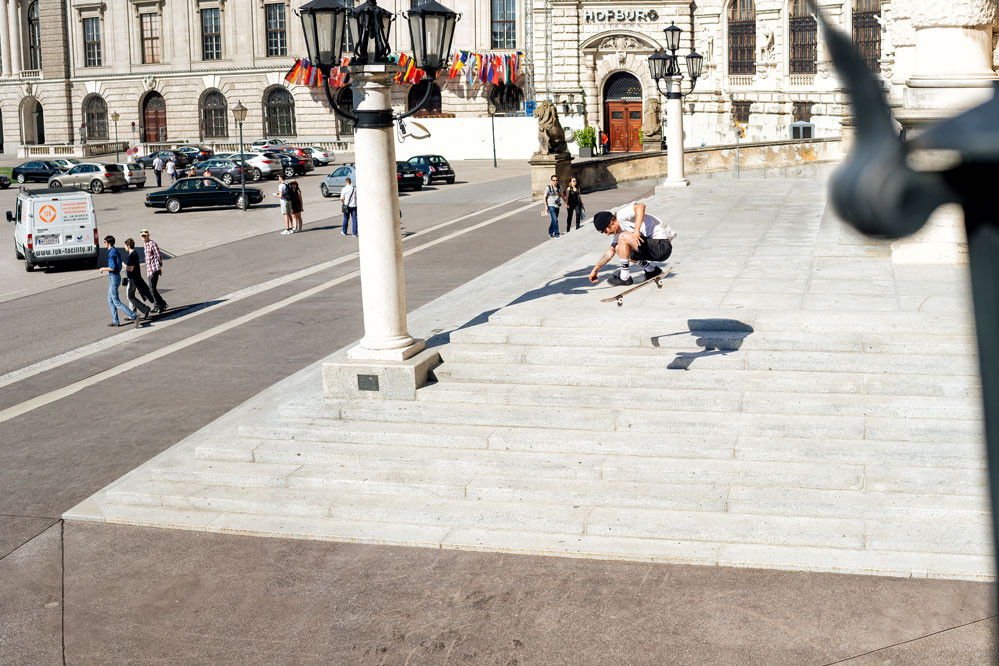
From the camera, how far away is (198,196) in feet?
141

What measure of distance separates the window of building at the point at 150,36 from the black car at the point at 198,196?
41648 mm

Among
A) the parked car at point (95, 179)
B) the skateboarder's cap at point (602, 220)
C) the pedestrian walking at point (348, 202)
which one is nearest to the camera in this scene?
the skateboarder's cap at point (602, 220)

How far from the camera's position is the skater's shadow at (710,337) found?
12.5m

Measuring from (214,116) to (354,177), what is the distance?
1520 inches

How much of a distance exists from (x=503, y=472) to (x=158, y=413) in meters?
5.87

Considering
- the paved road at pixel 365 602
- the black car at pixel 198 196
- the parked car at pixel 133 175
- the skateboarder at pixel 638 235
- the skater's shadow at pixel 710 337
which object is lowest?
the paved road at pixel 365 602

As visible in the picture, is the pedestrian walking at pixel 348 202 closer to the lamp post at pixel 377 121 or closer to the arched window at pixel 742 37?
the lamp post at pixel 377 121

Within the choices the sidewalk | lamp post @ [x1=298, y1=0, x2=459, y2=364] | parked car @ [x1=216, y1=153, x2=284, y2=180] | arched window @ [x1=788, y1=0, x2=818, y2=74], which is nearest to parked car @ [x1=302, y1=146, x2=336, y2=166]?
parked car @ [x1=216, y1=153, x2=284, y2=180]

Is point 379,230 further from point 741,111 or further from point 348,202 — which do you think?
point 741,111

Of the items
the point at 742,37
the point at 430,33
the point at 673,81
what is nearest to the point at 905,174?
the point at 430,33

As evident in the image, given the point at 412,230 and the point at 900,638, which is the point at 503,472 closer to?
the point at 900,638

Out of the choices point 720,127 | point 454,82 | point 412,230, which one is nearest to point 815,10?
point 412,230

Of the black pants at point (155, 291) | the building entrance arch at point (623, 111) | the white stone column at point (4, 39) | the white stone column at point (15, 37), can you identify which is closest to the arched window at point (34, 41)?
the white stone column at point (15, 37)

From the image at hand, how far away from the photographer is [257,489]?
11109mm
